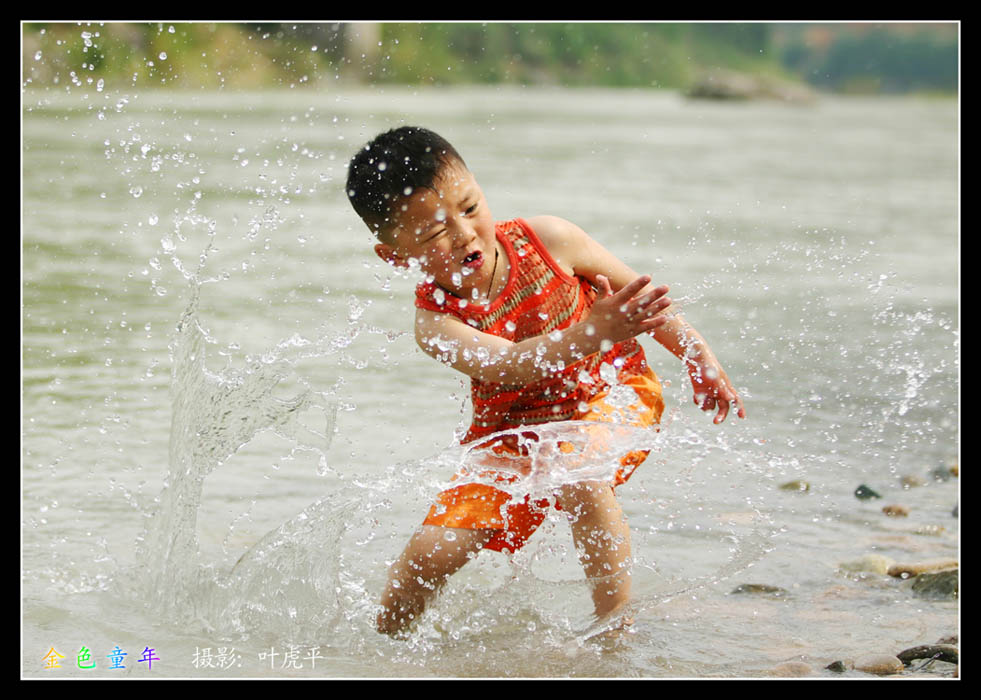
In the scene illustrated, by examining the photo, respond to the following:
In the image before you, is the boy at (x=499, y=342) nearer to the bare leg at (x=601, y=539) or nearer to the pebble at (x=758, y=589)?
the bare leg at (x=601, y=539)

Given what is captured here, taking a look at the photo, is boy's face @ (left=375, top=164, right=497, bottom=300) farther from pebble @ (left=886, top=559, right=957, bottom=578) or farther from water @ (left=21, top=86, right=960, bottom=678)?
pebble @ (left=886, top=559, right=957, bottom=578)

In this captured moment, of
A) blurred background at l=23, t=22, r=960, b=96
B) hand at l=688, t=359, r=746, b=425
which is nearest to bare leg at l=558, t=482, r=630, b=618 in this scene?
hand at l=688, t=359, r=746, b=425

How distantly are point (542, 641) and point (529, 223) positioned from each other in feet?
3.68

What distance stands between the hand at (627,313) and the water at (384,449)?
547 millimetres

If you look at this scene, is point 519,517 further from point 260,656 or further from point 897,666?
point 897,666

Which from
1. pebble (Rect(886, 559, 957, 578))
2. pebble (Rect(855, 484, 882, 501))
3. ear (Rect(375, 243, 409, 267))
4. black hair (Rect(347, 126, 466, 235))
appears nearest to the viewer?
black hair (Rect(347, 126, 466, 235))

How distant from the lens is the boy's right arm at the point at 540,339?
2.91 metres

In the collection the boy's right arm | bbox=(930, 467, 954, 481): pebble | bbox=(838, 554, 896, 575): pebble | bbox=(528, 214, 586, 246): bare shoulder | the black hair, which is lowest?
bbox=(838, 554, 896, 575): pebble

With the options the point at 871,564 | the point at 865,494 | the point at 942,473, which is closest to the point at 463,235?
the point at 871,564

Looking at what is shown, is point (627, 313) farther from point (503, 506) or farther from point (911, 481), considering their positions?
point (911, 481)

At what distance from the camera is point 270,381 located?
3.78 metres

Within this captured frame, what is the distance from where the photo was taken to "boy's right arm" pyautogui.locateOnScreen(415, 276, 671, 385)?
2.91 meters

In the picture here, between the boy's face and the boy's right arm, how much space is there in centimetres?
12

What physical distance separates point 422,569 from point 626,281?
960 millimetres
